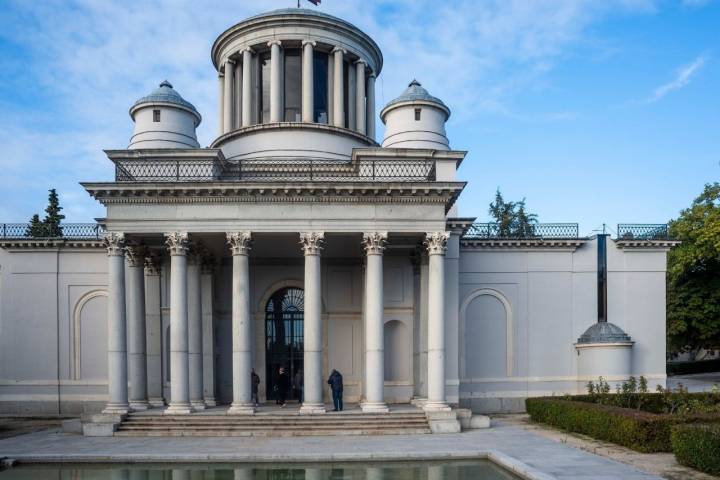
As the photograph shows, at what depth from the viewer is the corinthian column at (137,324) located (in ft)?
84.9

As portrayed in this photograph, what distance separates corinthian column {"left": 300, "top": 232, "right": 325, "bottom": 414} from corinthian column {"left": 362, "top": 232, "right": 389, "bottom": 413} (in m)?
1.78

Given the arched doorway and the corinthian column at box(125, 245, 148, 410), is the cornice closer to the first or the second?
the arched doorway

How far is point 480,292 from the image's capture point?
31438 mm

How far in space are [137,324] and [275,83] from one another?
13.0 metres

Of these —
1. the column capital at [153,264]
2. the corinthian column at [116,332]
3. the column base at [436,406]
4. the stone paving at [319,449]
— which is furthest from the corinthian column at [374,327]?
the column capital at [153,264]

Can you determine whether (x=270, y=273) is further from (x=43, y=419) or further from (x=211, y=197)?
(x=43, y=419)

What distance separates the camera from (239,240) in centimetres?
2392

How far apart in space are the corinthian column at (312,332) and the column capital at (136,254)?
703 centimetres

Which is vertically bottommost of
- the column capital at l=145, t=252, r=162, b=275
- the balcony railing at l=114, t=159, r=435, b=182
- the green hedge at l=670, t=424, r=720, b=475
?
the green hedge at l=670, t=424, r=720, b=475

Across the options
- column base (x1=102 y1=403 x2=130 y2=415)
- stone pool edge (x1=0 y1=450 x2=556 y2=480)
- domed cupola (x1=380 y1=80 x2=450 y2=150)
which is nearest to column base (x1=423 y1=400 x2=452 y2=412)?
→ stone pool edge (x1=0 y1=450 x2=556 y2=480)

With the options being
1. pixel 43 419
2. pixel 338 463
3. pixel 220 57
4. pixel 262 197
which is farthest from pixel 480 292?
pixel 43 419

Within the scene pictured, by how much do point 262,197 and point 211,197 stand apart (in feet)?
6.22

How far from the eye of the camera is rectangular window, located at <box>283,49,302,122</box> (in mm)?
32094

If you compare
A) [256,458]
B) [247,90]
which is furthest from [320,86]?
[256,458]
